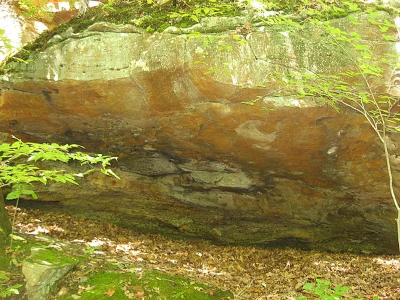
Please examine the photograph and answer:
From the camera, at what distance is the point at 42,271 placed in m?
4.30

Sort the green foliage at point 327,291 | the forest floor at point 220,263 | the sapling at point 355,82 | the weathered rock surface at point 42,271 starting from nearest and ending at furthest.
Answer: the green foliage at point 327,291 → the sapling at point 355,82 → the weathered rock surface at point 42,271 → the forest floor at point 220,263

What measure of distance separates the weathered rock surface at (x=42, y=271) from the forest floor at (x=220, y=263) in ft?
0.41

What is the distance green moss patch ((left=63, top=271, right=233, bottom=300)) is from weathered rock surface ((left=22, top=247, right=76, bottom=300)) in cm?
32

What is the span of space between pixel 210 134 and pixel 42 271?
11.1 ft

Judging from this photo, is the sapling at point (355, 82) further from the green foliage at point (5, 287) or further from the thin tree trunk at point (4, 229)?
the thin tree trunk at point (4, 229)

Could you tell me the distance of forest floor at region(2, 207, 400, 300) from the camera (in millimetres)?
5137

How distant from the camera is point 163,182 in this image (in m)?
7.50

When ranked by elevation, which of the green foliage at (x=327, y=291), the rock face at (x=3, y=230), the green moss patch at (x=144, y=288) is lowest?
the green moss patch at (x=144, y=288)

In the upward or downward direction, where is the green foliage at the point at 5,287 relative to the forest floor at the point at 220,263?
upward

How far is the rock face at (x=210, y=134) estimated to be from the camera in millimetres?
5227

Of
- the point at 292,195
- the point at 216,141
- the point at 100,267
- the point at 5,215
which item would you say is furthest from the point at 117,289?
the point at 292,195

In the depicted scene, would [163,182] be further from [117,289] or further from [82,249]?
[117,289]

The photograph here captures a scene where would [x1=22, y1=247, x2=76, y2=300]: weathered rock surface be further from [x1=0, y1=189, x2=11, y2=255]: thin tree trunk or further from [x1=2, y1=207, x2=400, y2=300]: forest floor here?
[x1=0, y1=189, x2=11, y2=255]: thin tree trunk

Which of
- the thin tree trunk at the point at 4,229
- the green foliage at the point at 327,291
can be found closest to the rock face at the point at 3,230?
the thin tree trunk at the point at 4,229
